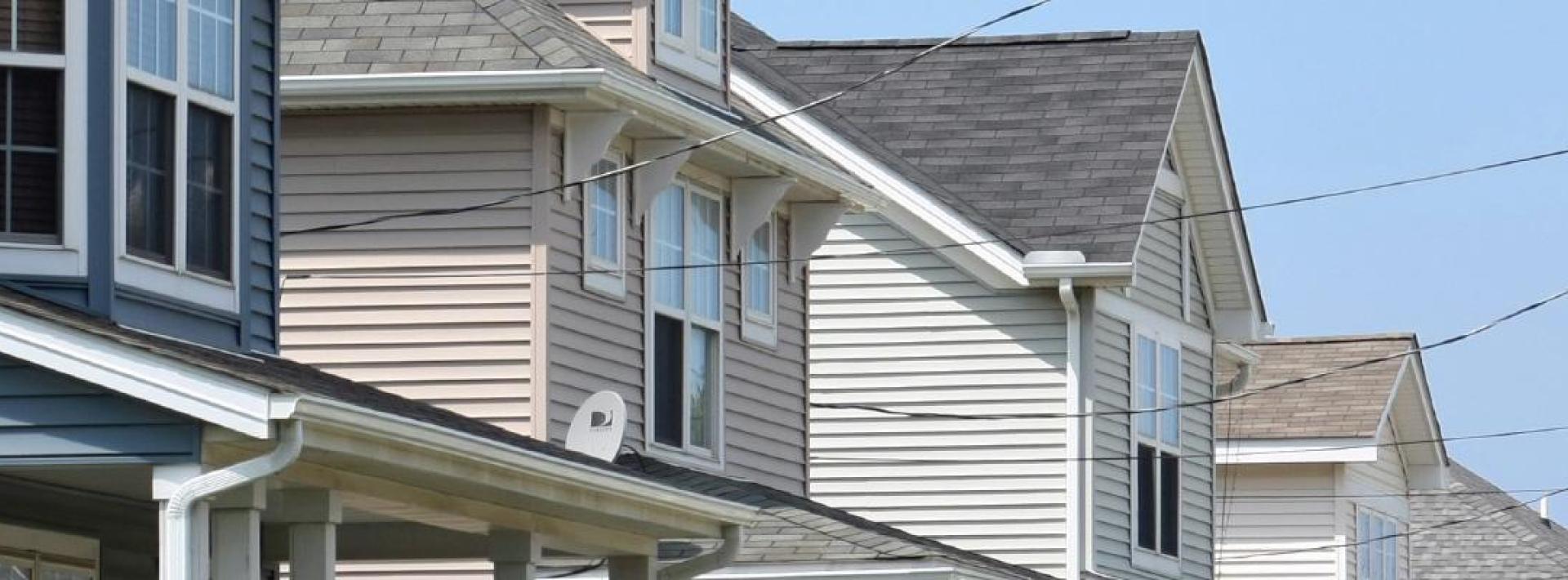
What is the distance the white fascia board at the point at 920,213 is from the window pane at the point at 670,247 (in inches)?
200

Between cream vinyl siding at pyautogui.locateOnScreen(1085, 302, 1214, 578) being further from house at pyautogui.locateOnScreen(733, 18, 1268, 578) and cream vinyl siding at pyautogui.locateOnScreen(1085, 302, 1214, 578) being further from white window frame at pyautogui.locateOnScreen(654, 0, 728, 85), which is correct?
white window frame at pyautogui.locateOnScreen(654, 0, 728, 85)

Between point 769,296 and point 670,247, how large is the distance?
5.93 feet

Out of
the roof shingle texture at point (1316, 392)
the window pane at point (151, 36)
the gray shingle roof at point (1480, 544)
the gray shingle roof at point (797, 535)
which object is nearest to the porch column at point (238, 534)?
the window pane at point (151, 36)

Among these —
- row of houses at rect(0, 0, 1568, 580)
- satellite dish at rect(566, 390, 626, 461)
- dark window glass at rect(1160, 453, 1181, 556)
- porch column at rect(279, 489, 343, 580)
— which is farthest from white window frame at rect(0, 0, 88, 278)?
dark window glass at rect(1160, 453, 1181, 556)

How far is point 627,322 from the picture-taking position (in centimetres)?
2034

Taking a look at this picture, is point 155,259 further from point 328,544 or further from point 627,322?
point 627,322

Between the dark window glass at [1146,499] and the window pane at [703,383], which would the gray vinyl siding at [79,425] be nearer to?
the window pane at [703,383]

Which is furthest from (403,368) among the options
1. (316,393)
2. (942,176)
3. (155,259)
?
(942,176)

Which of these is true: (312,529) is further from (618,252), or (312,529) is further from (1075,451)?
(1075,451)

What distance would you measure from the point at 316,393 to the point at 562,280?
7387 millimetres

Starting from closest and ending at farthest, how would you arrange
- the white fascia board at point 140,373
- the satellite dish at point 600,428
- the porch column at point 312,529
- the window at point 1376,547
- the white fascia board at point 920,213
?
the white fascia board at point 140,373 < the porch column at point 312,529 < the satellite dish at point 600,428 < the white fascia board at point 920,213 < the window at point 1376,547

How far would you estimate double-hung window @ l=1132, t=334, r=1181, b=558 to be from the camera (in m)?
28.0

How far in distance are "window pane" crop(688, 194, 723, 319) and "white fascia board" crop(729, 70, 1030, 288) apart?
4.50 metres

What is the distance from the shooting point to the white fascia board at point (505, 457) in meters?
11.5
